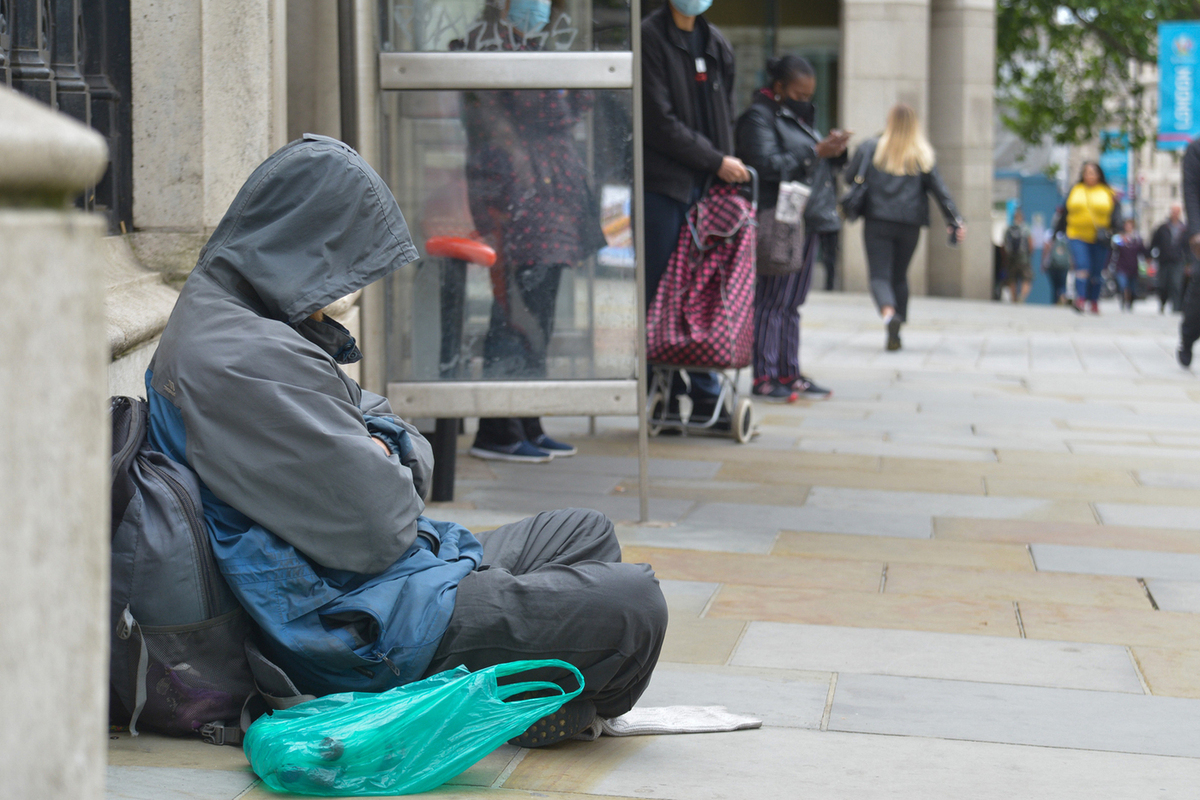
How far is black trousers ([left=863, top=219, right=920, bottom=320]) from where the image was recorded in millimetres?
10172

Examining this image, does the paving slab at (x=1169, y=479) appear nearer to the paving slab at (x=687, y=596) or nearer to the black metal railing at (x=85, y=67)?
the paving slab at (x=687, y=596)

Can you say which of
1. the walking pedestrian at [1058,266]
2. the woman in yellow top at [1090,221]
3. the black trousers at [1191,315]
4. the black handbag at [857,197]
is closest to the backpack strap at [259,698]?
the black handbag at [857,197]

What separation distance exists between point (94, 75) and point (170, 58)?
0.84 feet

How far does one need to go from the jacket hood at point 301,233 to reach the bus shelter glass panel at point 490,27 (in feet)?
7.41

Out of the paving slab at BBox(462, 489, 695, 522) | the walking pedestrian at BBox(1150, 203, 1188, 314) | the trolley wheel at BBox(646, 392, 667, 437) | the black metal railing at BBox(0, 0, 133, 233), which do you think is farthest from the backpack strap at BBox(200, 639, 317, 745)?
the walking pedestrian at BBox(1150, 203, 1188, 314)

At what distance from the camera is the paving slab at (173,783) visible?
233cm

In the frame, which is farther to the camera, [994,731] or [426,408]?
[426,408]

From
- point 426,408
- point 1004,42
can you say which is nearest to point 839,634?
point 426,408

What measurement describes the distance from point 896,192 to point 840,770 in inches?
311

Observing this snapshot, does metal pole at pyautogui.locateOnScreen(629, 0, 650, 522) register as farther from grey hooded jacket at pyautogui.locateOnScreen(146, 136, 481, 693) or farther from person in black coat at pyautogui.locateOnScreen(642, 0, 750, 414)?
grey hooded jacket at pyautogui.locateOnScreen(146, 136, 481, 693)

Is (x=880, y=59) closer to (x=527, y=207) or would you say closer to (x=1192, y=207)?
(x=1192, y=207)

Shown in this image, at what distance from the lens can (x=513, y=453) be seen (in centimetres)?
616

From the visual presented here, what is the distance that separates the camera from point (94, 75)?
4.16 meters

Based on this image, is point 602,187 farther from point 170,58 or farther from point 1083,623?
point 1083,623
